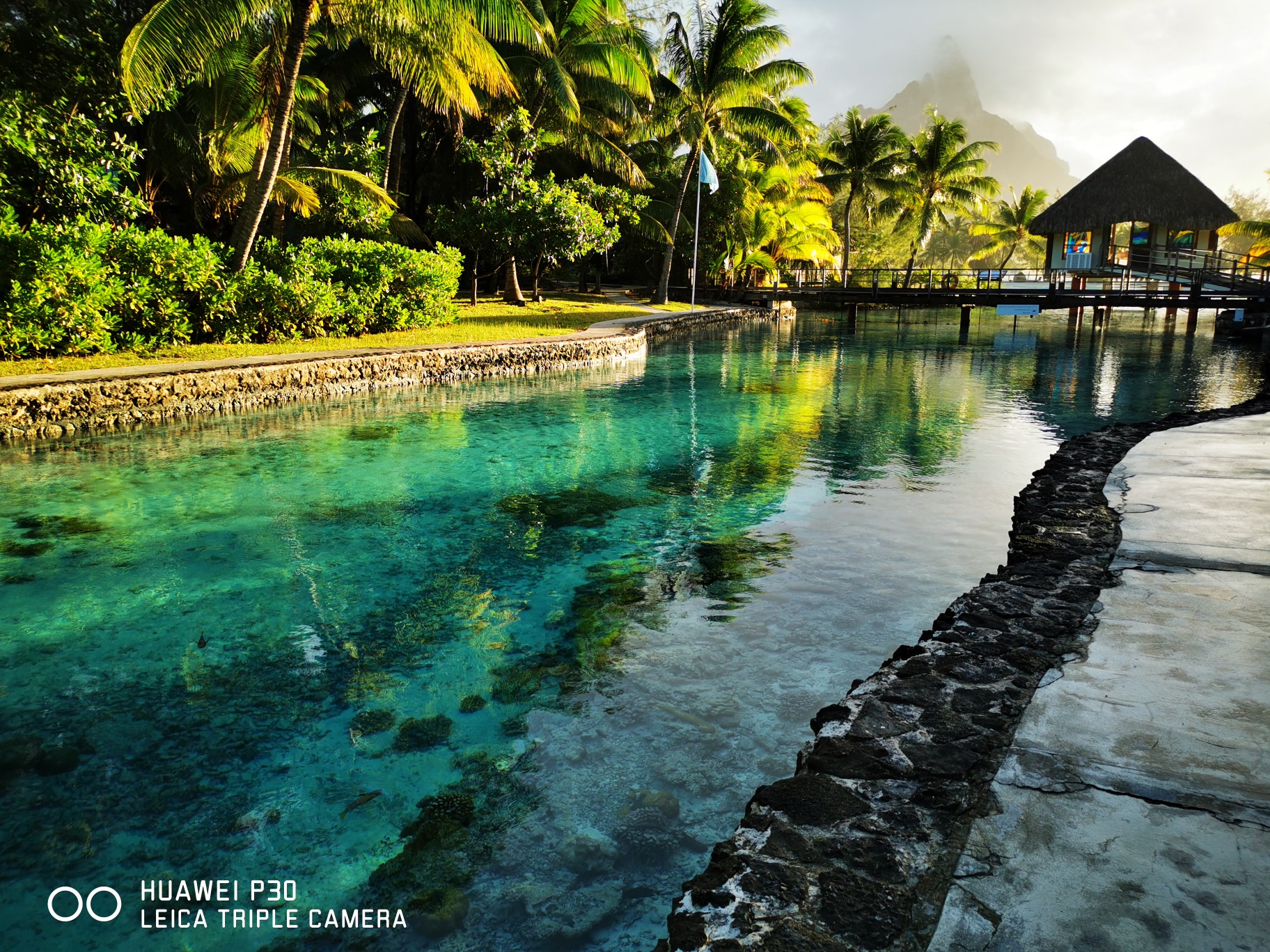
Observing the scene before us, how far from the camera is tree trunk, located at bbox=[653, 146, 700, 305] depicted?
2995 centimetres

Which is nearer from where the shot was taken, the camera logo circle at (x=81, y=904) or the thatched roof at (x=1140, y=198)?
the camera logo circle at (x=81, y=904)

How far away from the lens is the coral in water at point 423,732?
3.88 metres

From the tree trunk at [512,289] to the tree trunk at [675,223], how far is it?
7.34 meters

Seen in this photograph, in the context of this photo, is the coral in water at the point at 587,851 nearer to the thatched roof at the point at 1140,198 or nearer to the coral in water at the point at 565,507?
the coral in water at the point at 565,507

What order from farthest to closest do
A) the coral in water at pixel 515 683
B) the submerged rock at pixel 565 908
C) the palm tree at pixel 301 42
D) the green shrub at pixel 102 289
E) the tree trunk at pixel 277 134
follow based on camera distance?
the tree trunk at pixel 277 134, the palm tree at pixel 301 42, the green shrub at pixel 102 289, the coral in water at pixel 515 683, the submerged rock at pixel 565 908

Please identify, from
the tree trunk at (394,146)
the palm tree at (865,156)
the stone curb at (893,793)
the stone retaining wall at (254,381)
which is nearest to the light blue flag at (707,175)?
the tree trunk at (394,146)

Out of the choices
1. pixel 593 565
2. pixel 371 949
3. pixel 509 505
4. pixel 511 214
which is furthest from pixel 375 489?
pixel 511 214

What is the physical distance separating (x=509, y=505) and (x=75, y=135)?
1149 centimetres

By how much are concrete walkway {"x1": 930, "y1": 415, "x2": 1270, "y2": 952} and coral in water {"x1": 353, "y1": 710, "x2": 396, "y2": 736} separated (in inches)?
107

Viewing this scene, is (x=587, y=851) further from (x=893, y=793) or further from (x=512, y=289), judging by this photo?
(x=512, y=289)

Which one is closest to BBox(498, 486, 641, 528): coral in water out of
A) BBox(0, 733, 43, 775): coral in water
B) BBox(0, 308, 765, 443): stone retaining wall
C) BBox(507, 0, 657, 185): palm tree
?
BBox(0, 733, 43, 775): coral in water

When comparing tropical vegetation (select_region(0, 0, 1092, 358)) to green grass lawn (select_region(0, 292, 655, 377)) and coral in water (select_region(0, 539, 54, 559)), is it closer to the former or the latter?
green grass lawn (select_region(0, 292, 655, 377))

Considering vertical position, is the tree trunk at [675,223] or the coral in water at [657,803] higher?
the tree trunk at [675,223]

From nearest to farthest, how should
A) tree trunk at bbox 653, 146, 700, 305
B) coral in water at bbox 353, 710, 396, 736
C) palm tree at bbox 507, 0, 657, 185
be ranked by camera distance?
coral in water at bbox 353, 710, 396, 736, palm tree at bbox 507, 0, 657, 185, tree trunk at bbox 653, 146, 700, 305
